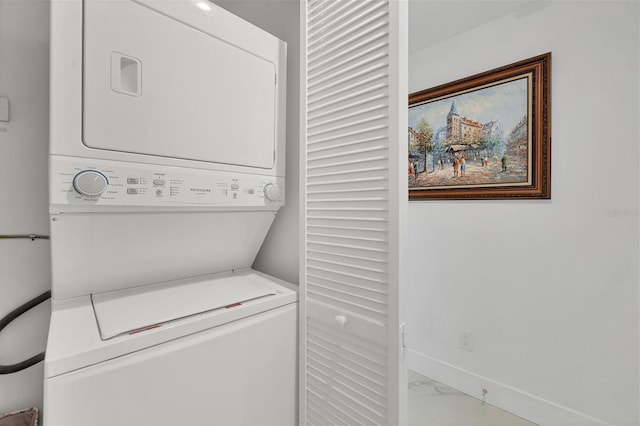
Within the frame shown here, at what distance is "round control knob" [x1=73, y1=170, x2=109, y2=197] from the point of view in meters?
0.94

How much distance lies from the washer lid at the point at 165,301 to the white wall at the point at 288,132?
0.22m

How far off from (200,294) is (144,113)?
0.70 metres

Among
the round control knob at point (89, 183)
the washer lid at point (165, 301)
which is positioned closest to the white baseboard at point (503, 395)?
the washer lid at point (165, 301)

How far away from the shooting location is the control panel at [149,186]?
0.94m

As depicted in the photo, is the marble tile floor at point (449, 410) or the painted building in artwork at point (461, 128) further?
the painted building in artwork at point (461, 128)

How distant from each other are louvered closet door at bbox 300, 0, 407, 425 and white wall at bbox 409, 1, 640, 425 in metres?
1.38

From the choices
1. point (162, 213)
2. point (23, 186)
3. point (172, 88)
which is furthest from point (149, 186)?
point (23, 186)

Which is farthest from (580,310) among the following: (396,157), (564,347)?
(396,157)

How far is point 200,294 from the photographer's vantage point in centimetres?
126

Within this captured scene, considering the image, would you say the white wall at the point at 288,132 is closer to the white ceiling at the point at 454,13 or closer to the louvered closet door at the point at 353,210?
the louvered closet door at the point at 353,210

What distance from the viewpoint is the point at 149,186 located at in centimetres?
109

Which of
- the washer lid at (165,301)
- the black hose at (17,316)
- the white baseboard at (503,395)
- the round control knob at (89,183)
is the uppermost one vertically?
the round control knob at (89,183)

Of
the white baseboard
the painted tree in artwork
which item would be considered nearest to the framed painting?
the painted tree in artwork

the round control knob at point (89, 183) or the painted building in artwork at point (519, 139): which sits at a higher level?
the painted building in artwork at point (519, 139)
